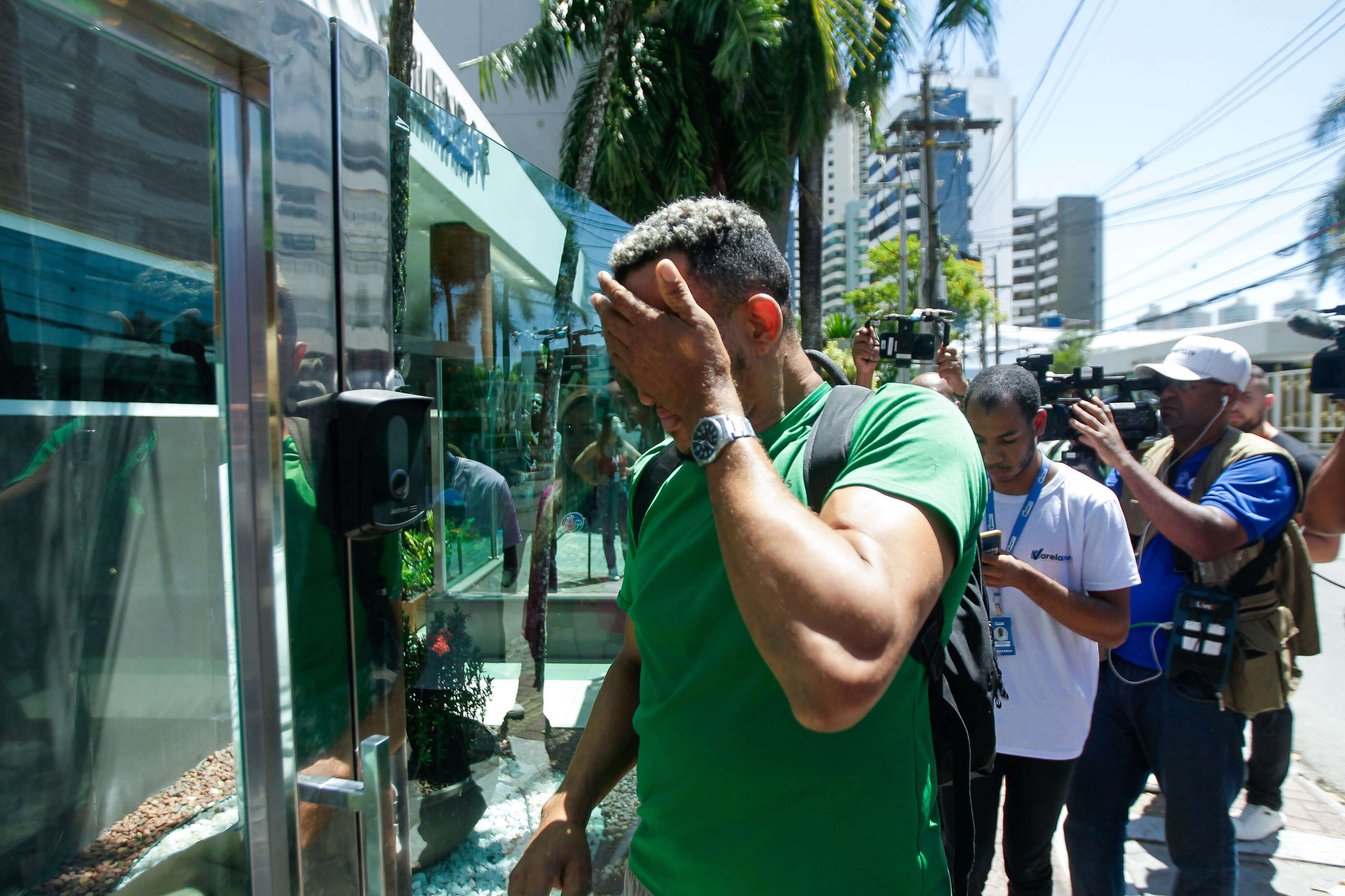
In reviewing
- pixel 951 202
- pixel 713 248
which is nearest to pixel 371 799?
pixel 713 248

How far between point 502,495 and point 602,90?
5281 millimetres

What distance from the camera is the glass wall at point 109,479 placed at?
41.3 inches

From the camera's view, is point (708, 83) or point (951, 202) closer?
point (708, 83)

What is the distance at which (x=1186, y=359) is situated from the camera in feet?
10.2

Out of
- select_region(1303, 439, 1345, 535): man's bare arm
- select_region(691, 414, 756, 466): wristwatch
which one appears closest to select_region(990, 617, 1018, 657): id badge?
select_region(1303, 439, 1345, 535): man's bare arm

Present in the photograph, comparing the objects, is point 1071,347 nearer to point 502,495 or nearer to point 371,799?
point 502,495

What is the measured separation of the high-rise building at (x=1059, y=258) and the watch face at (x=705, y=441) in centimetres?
9412

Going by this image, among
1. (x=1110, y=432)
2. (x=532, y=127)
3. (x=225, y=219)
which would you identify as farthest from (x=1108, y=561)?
(x=532, y=127)

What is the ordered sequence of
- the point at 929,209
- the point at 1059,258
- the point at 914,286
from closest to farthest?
the point at 929,209 < the point at 914,286 < the point at 1059,258

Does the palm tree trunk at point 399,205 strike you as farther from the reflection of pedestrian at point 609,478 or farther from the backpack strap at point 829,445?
the reflection of pedestrian at point 609,478

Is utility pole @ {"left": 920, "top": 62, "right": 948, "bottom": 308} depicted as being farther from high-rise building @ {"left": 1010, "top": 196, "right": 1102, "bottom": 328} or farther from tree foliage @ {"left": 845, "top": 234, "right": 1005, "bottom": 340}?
high-rise building @ {"left": 1010, "top": 196, "right": 1102, "bottom": 328}

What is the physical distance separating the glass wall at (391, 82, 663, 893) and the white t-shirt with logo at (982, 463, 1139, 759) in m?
1.52

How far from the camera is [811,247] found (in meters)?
13.2

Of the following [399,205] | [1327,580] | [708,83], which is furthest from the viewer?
[708,83]
